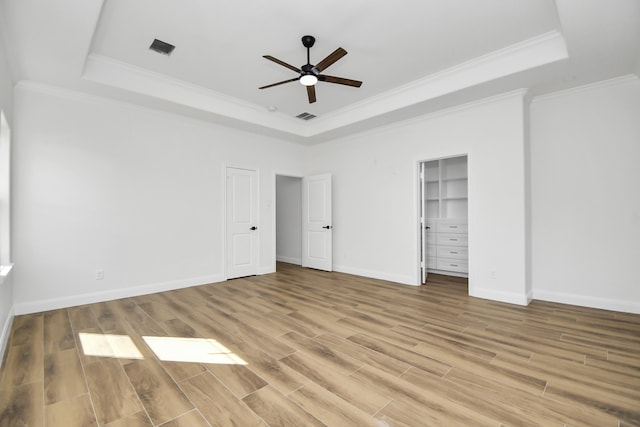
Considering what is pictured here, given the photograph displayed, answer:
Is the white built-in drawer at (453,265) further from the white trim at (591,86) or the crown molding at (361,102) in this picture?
the crown molding at (361,102)

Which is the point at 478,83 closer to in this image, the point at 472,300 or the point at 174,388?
the point at 472,300

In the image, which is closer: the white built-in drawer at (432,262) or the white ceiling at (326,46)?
the white ceiling at (326,46)

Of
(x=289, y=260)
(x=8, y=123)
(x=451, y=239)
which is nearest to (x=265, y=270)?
(x=289, y=260)

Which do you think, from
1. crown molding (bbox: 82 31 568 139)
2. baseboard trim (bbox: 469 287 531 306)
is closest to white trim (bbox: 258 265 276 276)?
crown molding (bbox: 82 31 568 139)

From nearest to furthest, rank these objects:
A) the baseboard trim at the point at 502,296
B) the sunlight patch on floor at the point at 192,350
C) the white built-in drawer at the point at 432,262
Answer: the sunlight patch on floor at the point at 192,350 → the baseboard trim at the point at 502,296 → the white built-in drawer at the point at 432,262

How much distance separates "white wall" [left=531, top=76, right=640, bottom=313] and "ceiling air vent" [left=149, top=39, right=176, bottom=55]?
497 centimetres

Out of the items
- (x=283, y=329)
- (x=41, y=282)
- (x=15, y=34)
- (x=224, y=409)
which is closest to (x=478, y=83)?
(x=283, y=329)

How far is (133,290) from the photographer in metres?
4.43

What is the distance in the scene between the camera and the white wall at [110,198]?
3.72 m

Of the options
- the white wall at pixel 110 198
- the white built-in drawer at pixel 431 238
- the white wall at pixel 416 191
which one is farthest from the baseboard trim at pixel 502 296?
the white wall at pixel 110 198

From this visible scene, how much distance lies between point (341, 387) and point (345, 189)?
4.57 metres

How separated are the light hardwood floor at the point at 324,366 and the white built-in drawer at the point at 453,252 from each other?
1837 mm

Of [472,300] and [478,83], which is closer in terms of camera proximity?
[478,83]

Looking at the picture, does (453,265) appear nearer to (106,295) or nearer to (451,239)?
(451,239)
